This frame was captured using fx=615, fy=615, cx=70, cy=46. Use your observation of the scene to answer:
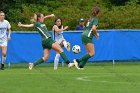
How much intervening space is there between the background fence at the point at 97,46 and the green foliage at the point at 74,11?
531cm

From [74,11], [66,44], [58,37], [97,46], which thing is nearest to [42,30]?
[58,37]

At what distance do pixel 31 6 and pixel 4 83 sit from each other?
20.8m

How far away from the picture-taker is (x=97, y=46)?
24062mm

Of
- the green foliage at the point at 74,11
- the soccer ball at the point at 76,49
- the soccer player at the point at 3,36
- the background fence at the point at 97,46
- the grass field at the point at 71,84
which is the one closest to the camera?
the grass field at the point at 71,84

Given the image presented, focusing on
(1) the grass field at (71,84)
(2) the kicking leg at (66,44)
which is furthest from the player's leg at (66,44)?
(1) the grass field at (71,84)

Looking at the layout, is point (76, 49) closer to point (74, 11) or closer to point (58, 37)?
point (58, 37)

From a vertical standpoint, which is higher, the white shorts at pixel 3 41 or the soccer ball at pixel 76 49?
the white shorts at pixel 3 41

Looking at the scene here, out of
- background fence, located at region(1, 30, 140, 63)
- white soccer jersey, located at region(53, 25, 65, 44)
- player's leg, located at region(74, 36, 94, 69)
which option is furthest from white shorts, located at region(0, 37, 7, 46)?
player's leg, located at region(74, 36, 94, 69)

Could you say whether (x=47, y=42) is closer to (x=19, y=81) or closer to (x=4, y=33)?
(x=4, y=33)

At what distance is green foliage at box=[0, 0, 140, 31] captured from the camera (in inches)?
1180

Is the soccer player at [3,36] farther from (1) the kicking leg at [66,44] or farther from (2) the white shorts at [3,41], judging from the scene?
(1) the kicking leg at [66,44]

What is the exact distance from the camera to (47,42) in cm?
1923

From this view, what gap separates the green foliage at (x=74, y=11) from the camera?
30.0 m

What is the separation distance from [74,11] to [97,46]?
7605 millimetres
